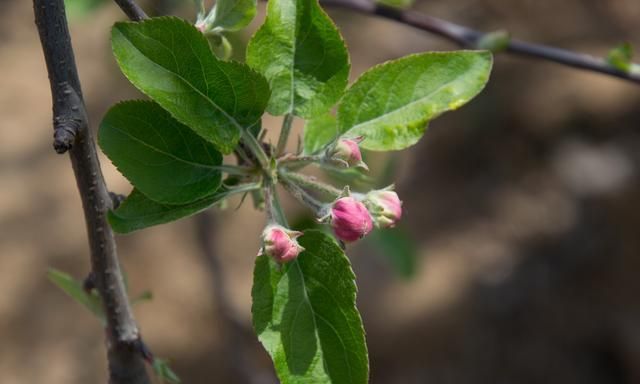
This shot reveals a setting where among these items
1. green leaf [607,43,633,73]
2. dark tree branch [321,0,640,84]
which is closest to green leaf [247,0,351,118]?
dark tree branch [321,0,640,84]

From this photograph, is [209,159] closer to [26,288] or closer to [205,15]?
[205,15]

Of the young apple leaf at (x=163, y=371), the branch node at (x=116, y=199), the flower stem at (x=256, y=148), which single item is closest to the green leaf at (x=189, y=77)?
the flower stem at (x=256, y=148)

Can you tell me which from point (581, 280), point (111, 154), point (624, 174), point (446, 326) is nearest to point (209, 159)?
point (111, 154)

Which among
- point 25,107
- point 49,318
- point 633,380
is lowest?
point 633,380

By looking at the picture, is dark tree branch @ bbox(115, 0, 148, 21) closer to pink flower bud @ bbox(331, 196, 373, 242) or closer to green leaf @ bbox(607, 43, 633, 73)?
pink flower bud @ bbox(331, 196, 373, 242)

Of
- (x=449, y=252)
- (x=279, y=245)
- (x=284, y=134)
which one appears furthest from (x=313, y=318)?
(x=449, y=252)

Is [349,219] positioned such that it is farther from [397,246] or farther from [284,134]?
[397,246]

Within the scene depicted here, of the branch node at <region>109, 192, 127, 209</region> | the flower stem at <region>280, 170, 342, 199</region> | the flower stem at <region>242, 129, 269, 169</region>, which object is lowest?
the flower stem at <region>280, 170, 342, 199</region>
